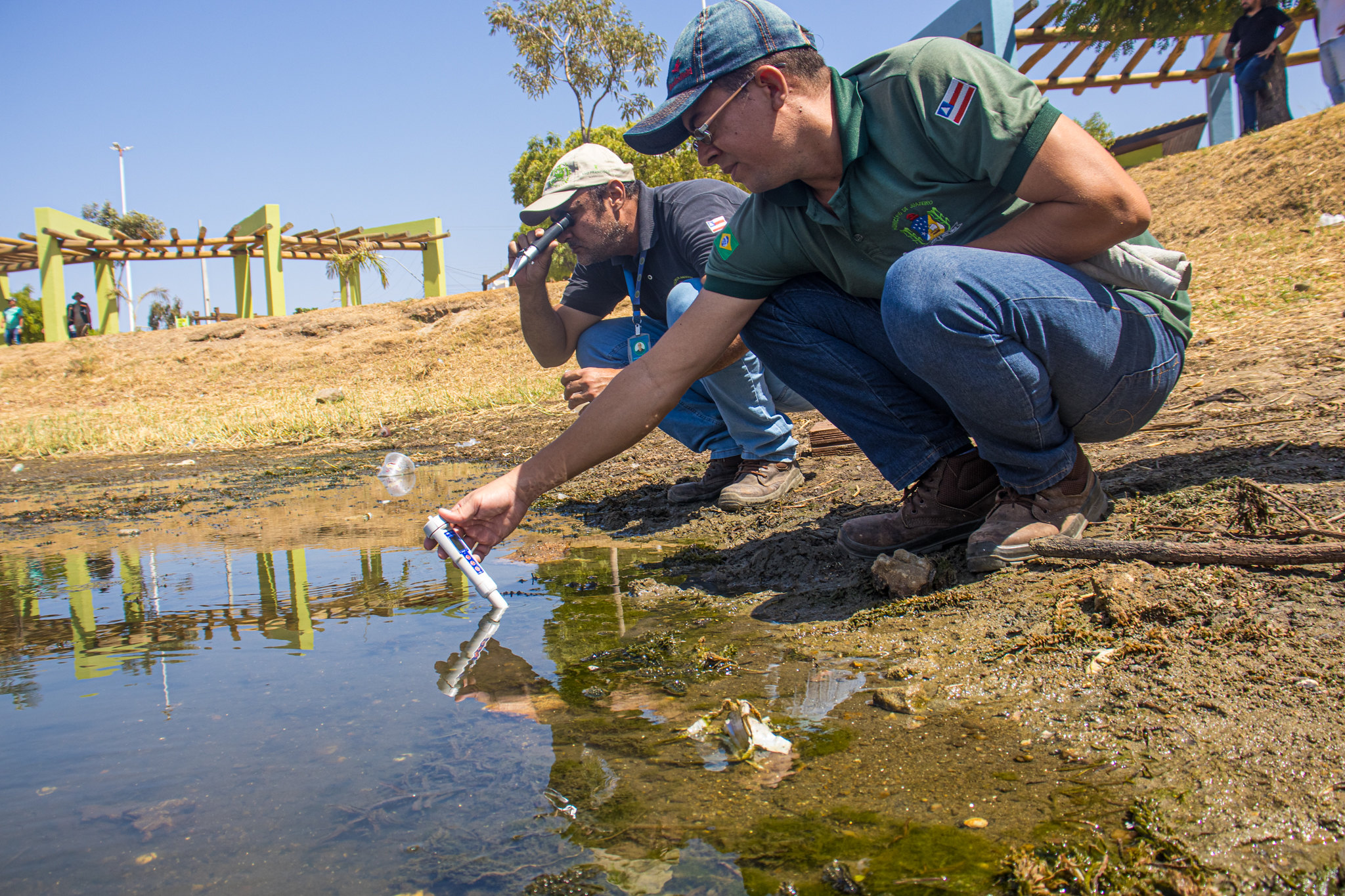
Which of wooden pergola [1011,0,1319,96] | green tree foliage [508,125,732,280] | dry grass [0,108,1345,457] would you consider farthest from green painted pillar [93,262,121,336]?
wooden pergola [1011,0,1319,96]

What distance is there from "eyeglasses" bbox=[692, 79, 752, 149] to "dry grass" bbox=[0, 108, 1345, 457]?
9.43 feet

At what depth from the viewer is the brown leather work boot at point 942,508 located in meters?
2.27

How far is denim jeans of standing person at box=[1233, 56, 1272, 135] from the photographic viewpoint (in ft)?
30.0

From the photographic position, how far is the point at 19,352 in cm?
1712

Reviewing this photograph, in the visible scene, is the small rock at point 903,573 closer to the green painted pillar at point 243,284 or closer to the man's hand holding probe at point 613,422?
the man's hand holding probe at point 613,422

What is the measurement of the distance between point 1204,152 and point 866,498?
339 inches

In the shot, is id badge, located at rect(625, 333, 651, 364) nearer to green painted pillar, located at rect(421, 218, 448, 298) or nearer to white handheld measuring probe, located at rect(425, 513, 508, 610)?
white handheld measuring probe, located at rect(425, 513, 508, 610)

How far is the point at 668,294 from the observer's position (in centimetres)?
353

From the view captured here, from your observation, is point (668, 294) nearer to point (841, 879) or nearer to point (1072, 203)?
point (1072, 203)

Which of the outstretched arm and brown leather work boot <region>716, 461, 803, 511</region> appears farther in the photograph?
brown leather work boot <region>716, 461, 803, 511</region>

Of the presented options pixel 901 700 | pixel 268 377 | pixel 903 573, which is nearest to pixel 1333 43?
pixel 903 573

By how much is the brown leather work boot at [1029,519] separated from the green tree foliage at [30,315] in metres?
27.6

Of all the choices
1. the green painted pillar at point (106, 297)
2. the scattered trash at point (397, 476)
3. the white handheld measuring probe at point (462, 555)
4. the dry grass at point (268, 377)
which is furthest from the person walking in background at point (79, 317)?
the white handheld measuring probe at point (462, 555)

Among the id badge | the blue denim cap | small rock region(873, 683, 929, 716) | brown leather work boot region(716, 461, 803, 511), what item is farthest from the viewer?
the id badge
